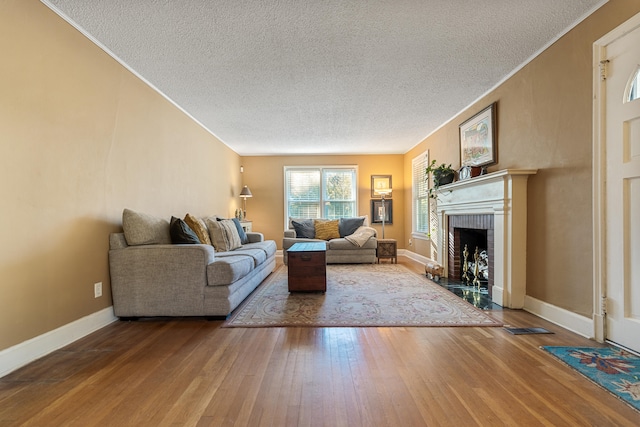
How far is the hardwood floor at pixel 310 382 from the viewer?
4.50 feet

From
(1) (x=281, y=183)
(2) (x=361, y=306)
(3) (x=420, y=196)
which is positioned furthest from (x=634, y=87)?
(1) (x=281, y=183)

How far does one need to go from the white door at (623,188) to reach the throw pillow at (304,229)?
15.4 feet

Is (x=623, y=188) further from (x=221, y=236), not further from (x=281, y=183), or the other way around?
(x=281, y=183)

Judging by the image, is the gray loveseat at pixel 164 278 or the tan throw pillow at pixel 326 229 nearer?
the gray loveseat at pixel 164 278

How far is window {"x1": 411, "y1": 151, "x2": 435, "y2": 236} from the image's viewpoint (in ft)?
18.7

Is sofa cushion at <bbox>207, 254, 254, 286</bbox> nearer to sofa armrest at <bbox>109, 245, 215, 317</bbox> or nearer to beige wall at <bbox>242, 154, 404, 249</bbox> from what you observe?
sofa armrest at <bbox>109, 245, 215, 317</bbox>

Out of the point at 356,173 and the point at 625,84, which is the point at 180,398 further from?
the point at 356,173

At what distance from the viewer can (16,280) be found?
187cm

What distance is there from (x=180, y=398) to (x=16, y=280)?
1.31 meters

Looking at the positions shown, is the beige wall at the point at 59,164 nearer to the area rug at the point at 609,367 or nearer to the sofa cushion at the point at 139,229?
the sofa cushion at the point at 139,229

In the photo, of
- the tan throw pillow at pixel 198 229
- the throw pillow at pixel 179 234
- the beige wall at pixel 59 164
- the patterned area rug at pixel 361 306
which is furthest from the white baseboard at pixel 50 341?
the tan throw pillow at pixel 198 229

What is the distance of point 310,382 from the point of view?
1.67 m

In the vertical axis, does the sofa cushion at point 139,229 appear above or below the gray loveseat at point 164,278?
above

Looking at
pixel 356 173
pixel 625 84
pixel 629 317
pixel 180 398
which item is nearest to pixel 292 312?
pixel 180 398
